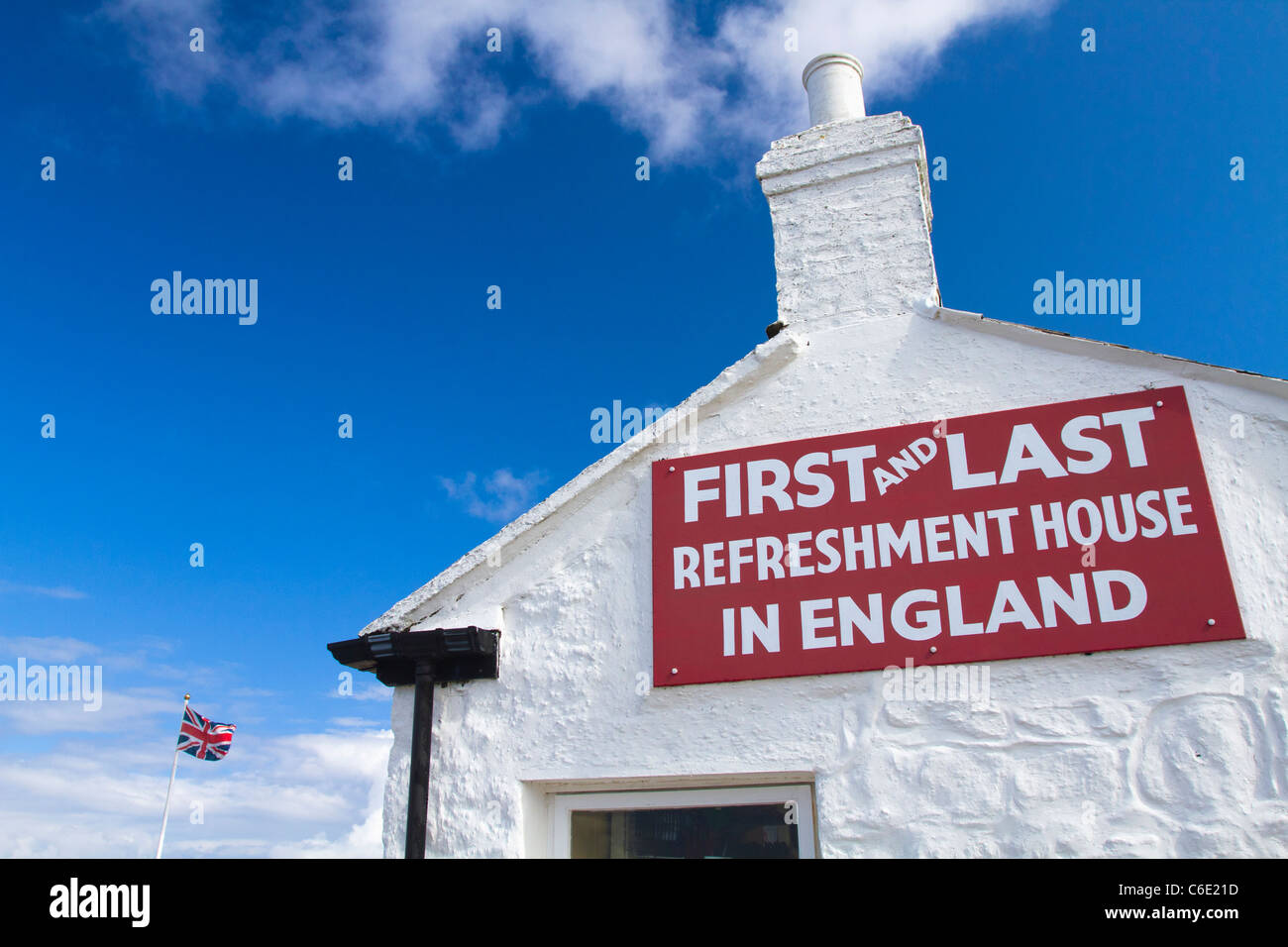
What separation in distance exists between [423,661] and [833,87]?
410 centimetres

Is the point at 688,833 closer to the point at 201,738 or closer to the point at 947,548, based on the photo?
the point at 947,548

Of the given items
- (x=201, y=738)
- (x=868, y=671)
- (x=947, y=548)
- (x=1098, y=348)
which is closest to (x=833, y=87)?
(x=1098, y=348)

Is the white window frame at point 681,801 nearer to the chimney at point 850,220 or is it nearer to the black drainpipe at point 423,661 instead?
the black drainpipe at point 423,661

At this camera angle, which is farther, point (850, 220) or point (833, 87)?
point (833, 87)

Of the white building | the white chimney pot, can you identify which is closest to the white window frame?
the white building

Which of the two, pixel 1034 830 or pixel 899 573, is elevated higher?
pixel 899 573

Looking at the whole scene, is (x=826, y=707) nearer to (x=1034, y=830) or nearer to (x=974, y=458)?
(x=1034, y=830)

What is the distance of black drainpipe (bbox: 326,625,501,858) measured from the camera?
14.5 feet

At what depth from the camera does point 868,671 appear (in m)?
4.02

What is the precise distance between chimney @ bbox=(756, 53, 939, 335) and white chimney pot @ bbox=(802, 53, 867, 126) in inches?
2.3

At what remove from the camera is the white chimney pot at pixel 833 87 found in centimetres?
556
